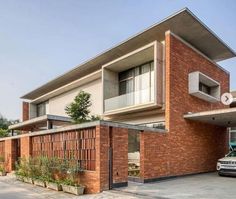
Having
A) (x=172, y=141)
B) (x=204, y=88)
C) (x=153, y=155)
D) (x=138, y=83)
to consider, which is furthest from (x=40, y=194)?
(x=204, y=88)

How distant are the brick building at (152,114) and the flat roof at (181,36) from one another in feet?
0.18

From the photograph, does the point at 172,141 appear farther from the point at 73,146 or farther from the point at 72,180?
the point at 72,180

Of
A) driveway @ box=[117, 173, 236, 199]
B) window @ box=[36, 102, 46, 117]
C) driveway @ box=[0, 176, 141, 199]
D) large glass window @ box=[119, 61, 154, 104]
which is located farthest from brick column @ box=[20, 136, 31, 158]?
window @ box=[36, 102, 46, 117]

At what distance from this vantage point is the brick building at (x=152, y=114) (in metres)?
12.3

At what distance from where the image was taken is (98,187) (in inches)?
448

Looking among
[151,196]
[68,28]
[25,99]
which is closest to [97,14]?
[68,28]

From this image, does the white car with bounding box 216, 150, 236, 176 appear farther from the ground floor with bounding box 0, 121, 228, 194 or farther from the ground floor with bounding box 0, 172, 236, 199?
the ground floor with bounding box 0, 172, 236, 199

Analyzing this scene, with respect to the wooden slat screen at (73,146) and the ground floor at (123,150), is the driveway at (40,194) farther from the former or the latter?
the wooden slat screen at (73,146)

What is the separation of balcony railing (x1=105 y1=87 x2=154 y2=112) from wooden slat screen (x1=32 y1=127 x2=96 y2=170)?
17.7ft

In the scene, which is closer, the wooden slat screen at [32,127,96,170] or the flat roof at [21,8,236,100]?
the wooden slat screen at [32,127,96,170]

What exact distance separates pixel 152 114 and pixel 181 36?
5043mm

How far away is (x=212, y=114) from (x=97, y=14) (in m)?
7.92

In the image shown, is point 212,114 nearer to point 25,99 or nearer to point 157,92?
point 157,92

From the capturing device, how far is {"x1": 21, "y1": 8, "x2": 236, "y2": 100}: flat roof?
1612 centimetres
